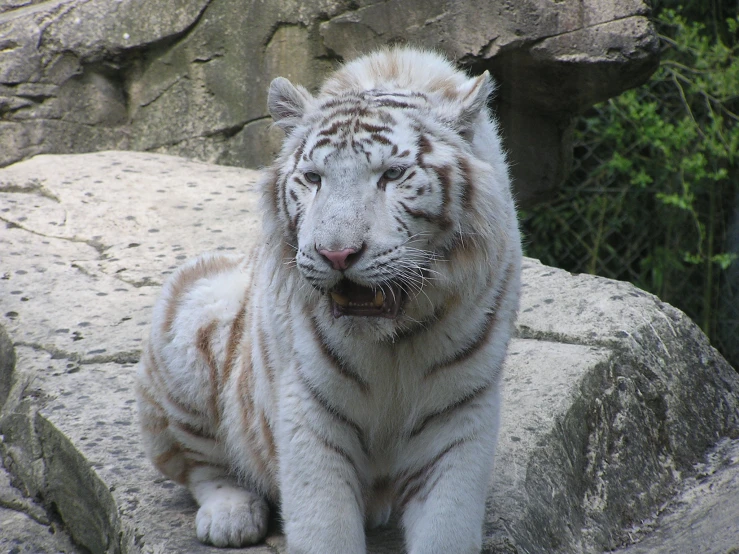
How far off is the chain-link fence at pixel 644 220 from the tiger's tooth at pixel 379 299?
398 centimetres

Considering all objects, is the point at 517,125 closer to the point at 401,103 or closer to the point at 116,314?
the point at 116,314

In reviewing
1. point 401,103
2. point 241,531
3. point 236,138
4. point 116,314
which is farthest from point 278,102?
point 236,138

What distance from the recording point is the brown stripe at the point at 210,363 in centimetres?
266

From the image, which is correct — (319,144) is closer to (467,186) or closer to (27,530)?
(467,186)

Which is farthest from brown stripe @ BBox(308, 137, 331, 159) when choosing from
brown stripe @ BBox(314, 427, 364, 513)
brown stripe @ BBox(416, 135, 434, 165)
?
brown stripe @ BBox(314, 427, 364, 513)

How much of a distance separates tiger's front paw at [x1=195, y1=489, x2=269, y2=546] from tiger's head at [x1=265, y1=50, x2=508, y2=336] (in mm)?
713

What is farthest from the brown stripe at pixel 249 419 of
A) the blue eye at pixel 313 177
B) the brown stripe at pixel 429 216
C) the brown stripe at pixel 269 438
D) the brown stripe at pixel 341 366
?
the brown stripe at pixel 429 216

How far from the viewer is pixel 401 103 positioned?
2.20 metres

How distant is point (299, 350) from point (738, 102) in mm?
4570

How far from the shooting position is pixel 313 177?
2109 millimetres

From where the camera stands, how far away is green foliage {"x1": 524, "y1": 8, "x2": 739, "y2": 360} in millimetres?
5531

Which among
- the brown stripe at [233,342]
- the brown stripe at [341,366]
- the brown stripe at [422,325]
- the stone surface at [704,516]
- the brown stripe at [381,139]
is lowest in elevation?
the stone surface at [704,516]

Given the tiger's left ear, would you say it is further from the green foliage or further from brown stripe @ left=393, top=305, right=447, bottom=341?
the green foliage

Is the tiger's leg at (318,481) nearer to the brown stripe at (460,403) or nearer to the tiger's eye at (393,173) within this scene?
the brown stripe at (460,403)
